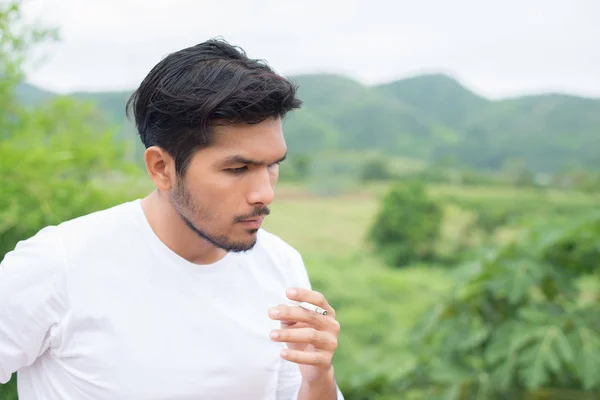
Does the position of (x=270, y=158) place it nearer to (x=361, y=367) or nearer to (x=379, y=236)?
(x=361, y=367)

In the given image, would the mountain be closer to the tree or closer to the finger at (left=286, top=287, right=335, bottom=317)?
the tree

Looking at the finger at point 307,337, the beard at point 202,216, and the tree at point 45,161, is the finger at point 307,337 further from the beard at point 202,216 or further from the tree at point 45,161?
the tree at point 45,161

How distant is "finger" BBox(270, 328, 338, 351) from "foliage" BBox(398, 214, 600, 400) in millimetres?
1209

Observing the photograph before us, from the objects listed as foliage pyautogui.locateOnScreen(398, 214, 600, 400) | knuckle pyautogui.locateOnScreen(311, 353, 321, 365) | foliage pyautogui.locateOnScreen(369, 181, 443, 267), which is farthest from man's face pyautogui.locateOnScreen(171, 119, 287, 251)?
foliage pyautogui.locateOnScreen(369, 181, 443, 267)

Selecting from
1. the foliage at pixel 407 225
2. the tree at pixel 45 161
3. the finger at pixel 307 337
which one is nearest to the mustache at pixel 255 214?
the finger at pixel 307 337

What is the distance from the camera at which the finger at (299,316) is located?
1.06 m

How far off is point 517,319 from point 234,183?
1.63 meters

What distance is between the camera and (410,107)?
22.9m

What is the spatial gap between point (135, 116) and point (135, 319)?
0.43 meters

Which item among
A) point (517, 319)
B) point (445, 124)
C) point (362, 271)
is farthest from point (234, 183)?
point (445, 124)

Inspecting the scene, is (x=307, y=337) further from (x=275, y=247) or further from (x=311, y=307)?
(x=275, y=247)

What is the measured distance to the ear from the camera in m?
1.25

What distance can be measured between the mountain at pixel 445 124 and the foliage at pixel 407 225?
3.19 m

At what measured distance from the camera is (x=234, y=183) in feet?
3.90
